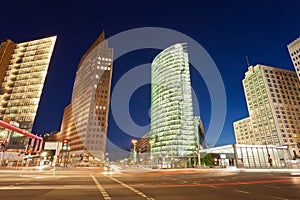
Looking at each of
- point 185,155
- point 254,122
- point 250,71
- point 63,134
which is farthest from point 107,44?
point 254,122

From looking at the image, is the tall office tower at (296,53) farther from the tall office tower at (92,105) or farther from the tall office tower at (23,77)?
the tall office tower at (23,77)

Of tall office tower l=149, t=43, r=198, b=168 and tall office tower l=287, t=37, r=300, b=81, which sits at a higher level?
tall office tower l=287, t=37, r=300, b=81

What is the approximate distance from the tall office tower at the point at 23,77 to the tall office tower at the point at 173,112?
2422 inches

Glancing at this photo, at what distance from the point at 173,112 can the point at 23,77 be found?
260 feet

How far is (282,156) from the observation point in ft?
188

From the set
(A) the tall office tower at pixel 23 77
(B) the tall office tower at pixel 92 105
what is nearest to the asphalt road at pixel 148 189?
(A) the tall office tower at pixel 23 77

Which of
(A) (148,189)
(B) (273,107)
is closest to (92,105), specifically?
(B) (273,107)

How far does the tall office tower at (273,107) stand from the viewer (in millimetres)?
110812

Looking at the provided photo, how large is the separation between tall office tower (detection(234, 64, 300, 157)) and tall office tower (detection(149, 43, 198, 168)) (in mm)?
51967

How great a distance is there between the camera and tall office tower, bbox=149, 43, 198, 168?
99444 millimetres

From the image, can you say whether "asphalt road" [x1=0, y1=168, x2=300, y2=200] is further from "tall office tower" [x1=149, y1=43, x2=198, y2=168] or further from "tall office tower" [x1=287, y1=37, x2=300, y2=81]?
"tall office tower" [x1=287, y1=37, x2=300, y2=81]

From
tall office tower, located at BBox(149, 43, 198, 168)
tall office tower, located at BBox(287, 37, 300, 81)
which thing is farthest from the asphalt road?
tall office tower, located at BBox(287, 37, 300, 81)

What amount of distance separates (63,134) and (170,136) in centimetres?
10005

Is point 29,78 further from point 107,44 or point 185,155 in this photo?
point 185,155
